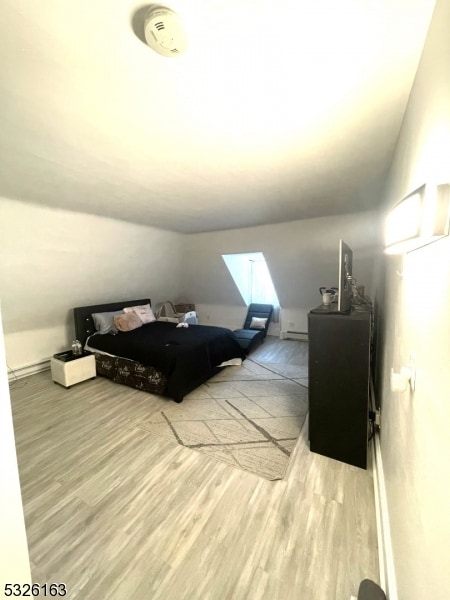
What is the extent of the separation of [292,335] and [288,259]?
188 centimetres

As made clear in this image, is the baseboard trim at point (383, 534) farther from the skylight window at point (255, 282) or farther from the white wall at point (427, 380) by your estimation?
the skylight window at point (255, 282)

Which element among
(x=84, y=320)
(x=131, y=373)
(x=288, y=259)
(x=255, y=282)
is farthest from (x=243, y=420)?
(x=255, y=282)

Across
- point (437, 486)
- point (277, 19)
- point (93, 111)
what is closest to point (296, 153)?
point (277, 19)

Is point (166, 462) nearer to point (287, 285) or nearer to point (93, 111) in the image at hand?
point (93, 111)

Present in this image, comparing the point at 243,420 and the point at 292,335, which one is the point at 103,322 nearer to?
the point at 243,420

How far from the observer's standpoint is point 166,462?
1961 millimetres

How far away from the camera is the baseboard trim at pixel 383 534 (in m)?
1.10

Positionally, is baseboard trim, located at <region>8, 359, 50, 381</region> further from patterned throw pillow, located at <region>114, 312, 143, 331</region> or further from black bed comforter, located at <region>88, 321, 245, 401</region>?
patterned throw pillow, located at <region>114, 312, 143, 331</region>

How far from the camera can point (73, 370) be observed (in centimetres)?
327

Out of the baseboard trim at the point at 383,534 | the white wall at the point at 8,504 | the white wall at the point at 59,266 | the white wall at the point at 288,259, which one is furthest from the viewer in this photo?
the white wall at the point at 288,259

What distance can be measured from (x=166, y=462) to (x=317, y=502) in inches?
45.6

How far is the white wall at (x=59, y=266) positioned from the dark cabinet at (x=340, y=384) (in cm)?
300

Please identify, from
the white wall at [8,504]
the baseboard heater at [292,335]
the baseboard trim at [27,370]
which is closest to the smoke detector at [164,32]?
the white wall at [8,504]

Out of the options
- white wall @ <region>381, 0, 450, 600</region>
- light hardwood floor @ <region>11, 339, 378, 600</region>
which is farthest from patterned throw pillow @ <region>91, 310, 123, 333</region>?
white wall @ <region>381, 0, 450, 600</region>
